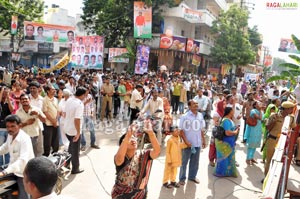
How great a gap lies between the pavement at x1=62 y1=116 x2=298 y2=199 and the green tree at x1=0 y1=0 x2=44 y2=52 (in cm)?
1960

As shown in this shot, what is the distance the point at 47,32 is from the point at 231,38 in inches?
590

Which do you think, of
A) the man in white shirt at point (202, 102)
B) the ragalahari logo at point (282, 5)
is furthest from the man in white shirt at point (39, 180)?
the ragalahari logo at point (282, 5)

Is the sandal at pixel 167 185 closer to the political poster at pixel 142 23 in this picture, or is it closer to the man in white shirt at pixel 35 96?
the man in white shirt at pixel 35 96

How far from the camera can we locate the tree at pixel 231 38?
83.3 ft

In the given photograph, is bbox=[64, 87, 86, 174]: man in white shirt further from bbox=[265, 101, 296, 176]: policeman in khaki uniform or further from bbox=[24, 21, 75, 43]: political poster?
bbox=[24, 21, 75, 43]: political poster

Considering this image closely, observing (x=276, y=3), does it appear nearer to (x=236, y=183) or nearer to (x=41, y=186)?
(x=236, y=183)

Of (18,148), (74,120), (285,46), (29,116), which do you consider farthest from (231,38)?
(18,148)

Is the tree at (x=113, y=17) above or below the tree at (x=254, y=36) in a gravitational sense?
below

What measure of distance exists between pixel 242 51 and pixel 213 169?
21.3 meters

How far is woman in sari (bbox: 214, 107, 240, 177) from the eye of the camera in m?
5.55

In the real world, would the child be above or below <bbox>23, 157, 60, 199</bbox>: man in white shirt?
below

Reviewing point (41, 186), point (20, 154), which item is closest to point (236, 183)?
point (20, 154)

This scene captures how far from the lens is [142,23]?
17.3 metres

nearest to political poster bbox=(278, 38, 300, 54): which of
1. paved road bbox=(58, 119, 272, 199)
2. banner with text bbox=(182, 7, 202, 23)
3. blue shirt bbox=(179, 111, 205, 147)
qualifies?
banner with text bbox=(182, 7, 202, 23)
